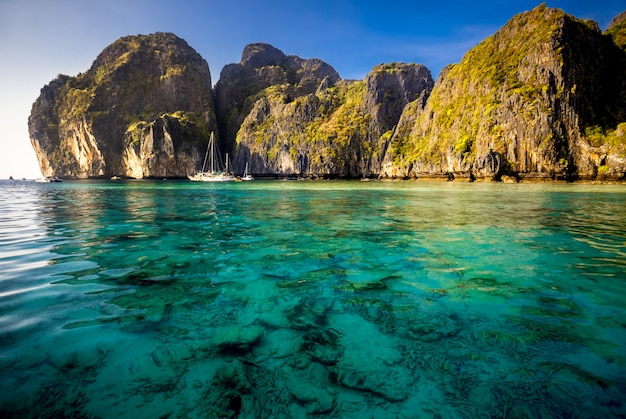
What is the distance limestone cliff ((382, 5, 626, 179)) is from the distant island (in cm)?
31

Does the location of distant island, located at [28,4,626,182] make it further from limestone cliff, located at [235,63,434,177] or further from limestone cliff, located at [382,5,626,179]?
limestone cliff, located at [235,63,434,177]

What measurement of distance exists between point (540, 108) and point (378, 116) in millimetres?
74920

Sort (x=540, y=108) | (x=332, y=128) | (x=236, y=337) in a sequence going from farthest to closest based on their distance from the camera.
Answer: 1. (x=332, y=128)
2. (x=540, y=108)
3. (x=236, y=337)

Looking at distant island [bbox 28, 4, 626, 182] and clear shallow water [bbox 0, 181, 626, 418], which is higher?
distant island [bbox 28, 4, 626, 182]

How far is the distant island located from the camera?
70812mm

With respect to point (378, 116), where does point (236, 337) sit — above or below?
below

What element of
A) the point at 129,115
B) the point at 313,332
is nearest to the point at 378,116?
the point at 129,115

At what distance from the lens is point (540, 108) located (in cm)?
7162

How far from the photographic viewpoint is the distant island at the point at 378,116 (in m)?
70.8

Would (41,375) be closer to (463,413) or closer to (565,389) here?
(463,413)

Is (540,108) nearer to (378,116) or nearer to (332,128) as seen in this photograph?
(378,116)

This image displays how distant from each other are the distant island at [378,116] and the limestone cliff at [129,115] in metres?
0.62

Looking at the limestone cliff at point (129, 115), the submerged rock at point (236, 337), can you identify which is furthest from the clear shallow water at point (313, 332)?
the limestone cliff at point (129, 115)

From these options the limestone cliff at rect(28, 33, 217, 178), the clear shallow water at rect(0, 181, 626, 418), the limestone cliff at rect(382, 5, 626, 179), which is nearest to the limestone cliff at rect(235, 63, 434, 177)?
the limestone cliff at rect(28, 33, 217, 178)
